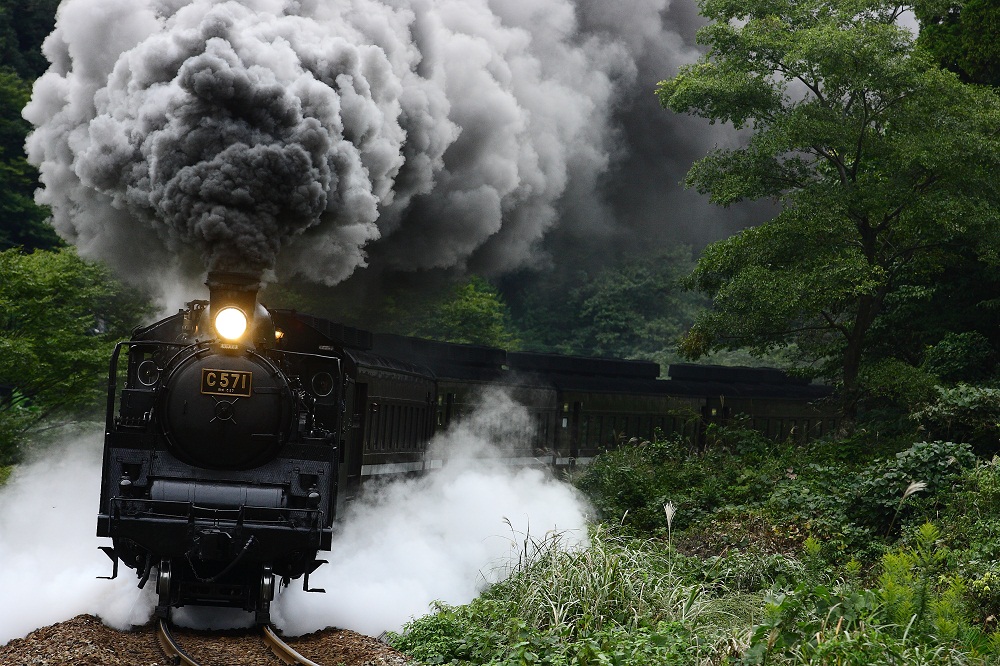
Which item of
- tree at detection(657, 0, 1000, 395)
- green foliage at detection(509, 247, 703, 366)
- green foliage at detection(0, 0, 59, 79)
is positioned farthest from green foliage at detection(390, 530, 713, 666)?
green foliage at detection(0, 0, 59, 79)

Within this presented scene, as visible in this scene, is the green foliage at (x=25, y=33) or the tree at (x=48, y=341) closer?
the tree at (x=48, y=341)

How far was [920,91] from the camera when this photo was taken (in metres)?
16.0

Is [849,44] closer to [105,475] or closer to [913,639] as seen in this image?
[913,639]

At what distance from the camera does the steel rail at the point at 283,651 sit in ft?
26.0

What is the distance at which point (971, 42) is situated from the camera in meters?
18.2

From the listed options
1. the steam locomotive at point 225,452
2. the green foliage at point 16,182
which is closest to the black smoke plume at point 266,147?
the steam locomotive at point 225,452

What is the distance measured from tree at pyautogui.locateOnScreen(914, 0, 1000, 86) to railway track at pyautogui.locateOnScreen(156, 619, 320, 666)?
14.4 m

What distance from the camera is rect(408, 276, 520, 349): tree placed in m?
35.3

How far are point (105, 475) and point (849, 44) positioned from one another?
11.7 metres

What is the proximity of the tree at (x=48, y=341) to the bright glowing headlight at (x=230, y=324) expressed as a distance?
11.4m

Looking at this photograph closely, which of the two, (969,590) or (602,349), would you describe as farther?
(602,349)

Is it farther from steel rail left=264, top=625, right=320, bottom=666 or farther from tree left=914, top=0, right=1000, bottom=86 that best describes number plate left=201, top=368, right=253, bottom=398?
tree left=914, top=0, right=1000, bottom=86

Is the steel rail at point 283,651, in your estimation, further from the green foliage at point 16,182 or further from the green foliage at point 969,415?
the green foliage at point 16,182

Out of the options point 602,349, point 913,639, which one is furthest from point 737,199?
point 602,349
